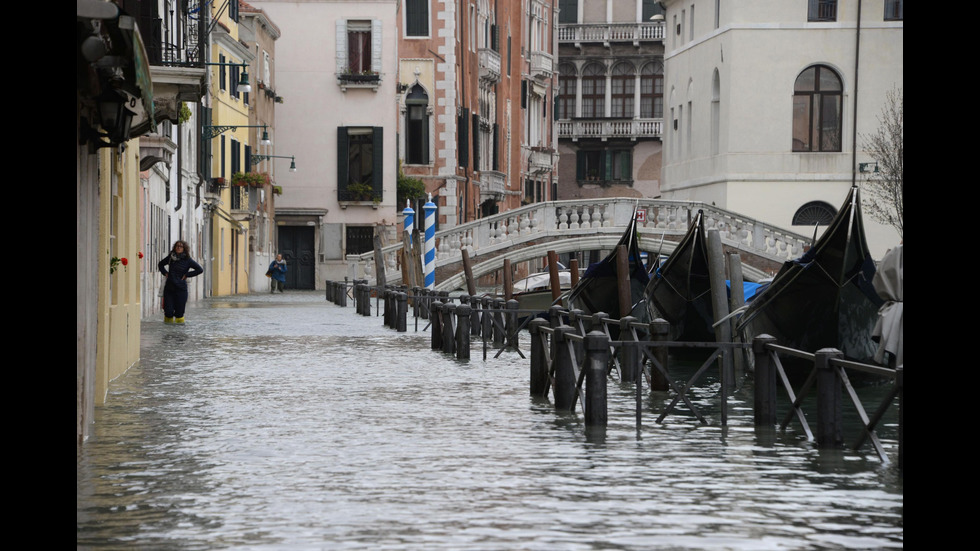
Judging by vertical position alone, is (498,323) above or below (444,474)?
above

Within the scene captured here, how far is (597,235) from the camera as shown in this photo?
39.5 m

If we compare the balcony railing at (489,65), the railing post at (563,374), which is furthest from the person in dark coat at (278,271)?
the railing post at (563,374)

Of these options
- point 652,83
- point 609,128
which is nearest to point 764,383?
point 609,128

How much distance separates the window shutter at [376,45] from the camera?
50812 millimetres

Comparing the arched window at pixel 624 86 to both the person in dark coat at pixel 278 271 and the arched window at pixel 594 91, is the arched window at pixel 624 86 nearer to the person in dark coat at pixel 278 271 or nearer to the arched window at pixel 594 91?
the arched window at pixel 594 91

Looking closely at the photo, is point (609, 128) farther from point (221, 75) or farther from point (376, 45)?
point (221, 75)

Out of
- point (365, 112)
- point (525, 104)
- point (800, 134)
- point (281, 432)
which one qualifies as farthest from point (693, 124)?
point (281, 432)

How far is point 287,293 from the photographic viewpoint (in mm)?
48812

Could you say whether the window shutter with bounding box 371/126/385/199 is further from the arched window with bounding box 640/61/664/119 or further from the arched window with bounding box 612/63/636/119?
the arched window with bounding box 640/61/664/119

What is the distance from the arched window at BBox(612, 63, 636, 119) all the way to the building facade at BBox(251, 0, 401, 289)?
24.5 m

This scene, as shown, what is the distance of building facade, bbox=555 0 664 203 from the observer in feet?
243

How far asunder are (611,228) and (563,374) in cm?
2628
